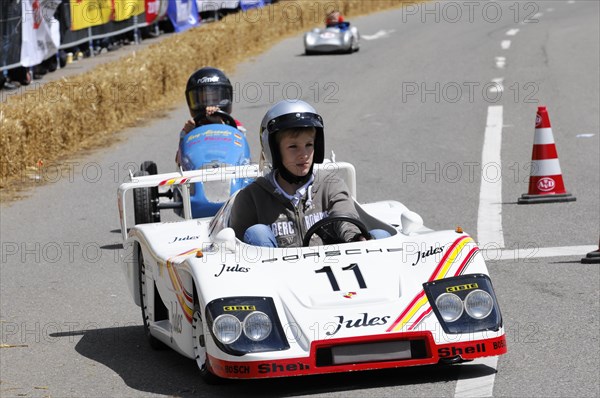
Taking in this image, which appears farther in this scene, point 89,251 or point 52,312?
point 89,251

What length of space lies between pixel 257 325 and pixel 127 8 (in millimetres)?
22954

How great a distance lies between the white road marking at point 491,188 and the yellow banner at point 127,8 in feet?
37.4

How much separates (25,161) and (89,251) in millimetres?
4642

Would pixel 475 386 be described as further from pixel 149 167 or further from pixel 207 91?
pixel 149 167

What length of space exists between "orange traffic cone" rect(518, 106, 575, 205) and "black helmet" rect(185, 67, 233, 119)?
3.03 metres

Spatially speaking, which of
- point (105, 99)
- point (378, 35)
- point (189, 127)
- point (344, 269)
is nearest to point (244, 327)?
point (344, 269)

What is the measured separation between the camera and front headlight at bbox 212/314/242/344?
5965 millimetres

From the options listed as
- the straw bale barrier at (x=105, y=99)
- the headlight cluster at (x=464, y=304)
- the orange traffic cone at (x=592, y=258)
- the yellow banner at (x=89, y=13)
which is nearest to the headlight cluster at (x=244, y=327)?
the headlight cluster at (x=464, y=304)

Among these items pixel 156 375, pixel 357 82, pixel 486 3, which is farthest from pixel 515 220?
pixel 486 3

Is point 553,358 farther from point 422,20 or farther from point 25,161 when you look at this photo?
point 422,20

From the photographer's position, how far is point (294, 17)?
35188mm

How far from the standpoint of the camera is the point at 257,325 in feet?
19.6

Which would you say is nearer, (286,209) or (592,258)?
(286,209)

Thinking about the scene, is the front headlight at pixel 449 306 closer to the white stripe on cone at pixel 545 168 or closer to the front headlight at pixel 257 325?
the front headlight at pixel 257 325
